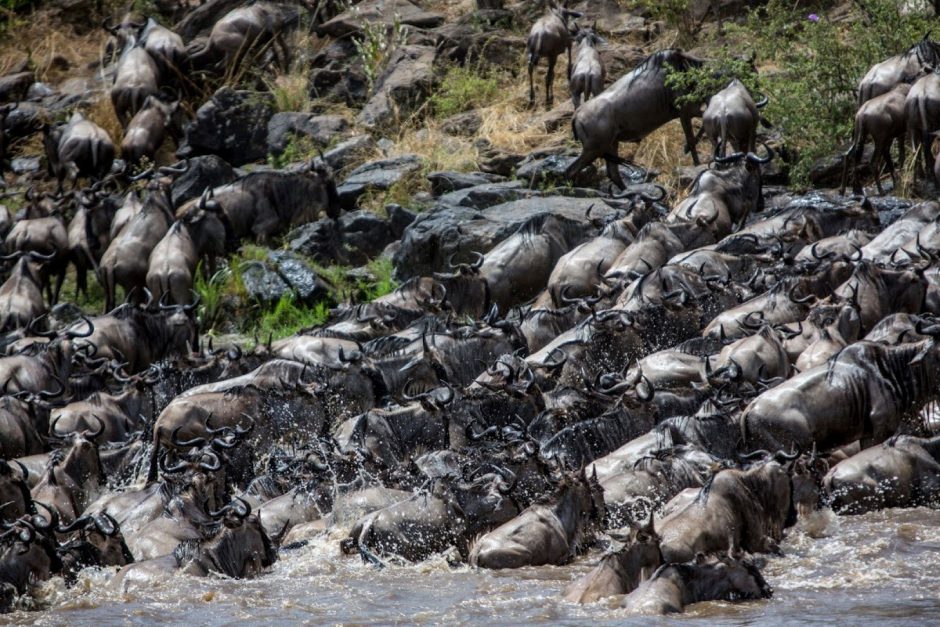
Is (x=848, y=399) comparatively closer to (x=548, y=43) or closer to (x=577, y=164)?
(x=577, y=164)

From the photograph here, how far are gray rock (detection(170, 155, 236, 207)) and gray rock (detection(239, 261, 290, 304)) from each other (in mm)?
3269

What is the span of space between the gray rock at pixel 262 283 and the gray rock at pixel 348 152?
3.86 meters

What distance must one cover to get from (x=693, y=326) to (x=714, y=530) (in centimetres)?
515

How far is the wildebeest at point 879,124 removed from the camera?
16328mm

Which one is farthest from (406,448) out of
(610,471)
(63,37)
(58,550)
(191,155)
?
(63,37)

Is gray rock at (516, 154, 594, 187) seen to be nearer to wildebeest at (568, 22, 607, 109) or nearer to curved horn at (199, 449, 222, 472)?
wildebeest at (568, 22, 607, 109)

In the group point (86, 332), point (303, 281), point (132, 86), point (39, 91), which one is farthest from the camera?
point (39, 91)

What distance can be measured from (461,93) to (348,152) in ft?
6.33

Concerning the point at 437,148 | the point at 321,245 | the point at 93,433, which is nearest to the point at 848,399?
the point at 93,433

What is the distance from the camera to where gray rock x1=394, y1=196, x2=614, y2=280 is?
17484 millimetres

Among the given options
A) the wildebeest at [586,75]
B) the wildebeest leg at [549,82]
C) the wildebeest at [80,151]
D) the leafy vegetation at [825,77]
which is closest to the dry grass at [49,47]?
the wildebeest at [80,151]

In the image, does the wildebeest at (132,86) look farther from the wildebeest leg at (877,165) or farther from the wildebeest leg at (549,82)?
the wildebeest leg at (877,165)

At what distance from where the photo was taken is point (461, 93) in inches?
882

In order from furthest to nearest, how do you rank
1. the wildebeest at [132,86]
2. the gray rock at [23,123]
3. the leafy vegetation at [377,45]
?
the gray rock at [23,123], the wildebeest at [132,86], the leafy vegetation at [377,45]
